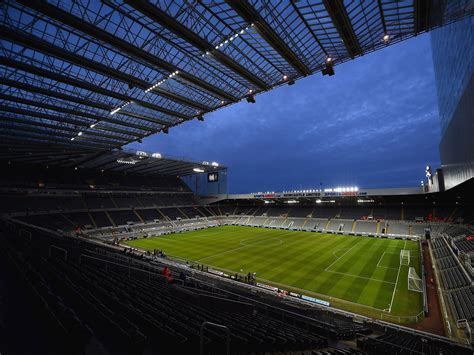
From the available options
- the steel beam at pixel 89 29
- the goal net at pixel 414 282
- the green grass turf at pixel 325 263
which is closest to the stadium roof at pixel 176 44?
the steel beam at pixel 89 29

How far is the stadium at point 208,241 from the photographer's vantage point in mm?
6309

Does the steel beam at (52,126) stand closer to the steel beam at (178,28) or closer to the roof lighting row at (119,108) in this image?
the roof lighting row at (119,108)

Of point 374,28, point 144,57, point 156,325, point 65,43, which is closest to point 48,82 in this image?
point 65,43

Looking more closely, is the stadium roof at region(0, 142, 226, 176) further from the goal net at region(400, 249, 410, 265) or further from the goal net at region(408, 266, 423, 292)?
the goal net at region(400, 249, 410, 265)

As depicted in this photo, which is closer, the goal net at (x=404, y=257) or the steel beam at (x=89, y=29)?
the steel beam at (x=89, y=29)

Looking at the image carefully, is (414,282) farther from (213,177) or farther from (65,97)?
(213,177)

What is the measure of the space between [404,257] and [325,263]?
36.4 feet

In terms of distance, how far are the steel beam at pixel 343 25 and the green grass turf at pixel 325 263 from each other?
18.3 m

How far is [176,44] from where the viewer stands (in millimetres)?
16297

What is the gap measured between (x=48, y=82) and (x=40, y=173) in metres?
44.3

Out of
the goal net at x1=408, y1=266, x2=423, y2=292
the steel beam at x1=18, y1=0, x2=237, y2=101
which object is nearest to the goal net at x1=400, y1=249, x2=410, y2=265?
the goal net at x1=408, y1=266, x2=423, y2=292

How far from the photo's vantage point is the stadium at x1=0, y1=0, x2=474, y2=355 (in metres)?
6.31

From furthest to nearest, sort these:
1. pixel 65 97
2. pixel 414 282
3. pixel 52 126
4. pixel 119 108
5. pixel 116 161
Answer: pixel 116 161 < pixel 52 126 < pixel 119 108 < pixel 414 282 < pixel 65 97

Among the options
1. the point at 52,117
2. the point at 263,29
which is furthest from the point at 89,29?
the point at 52,117
